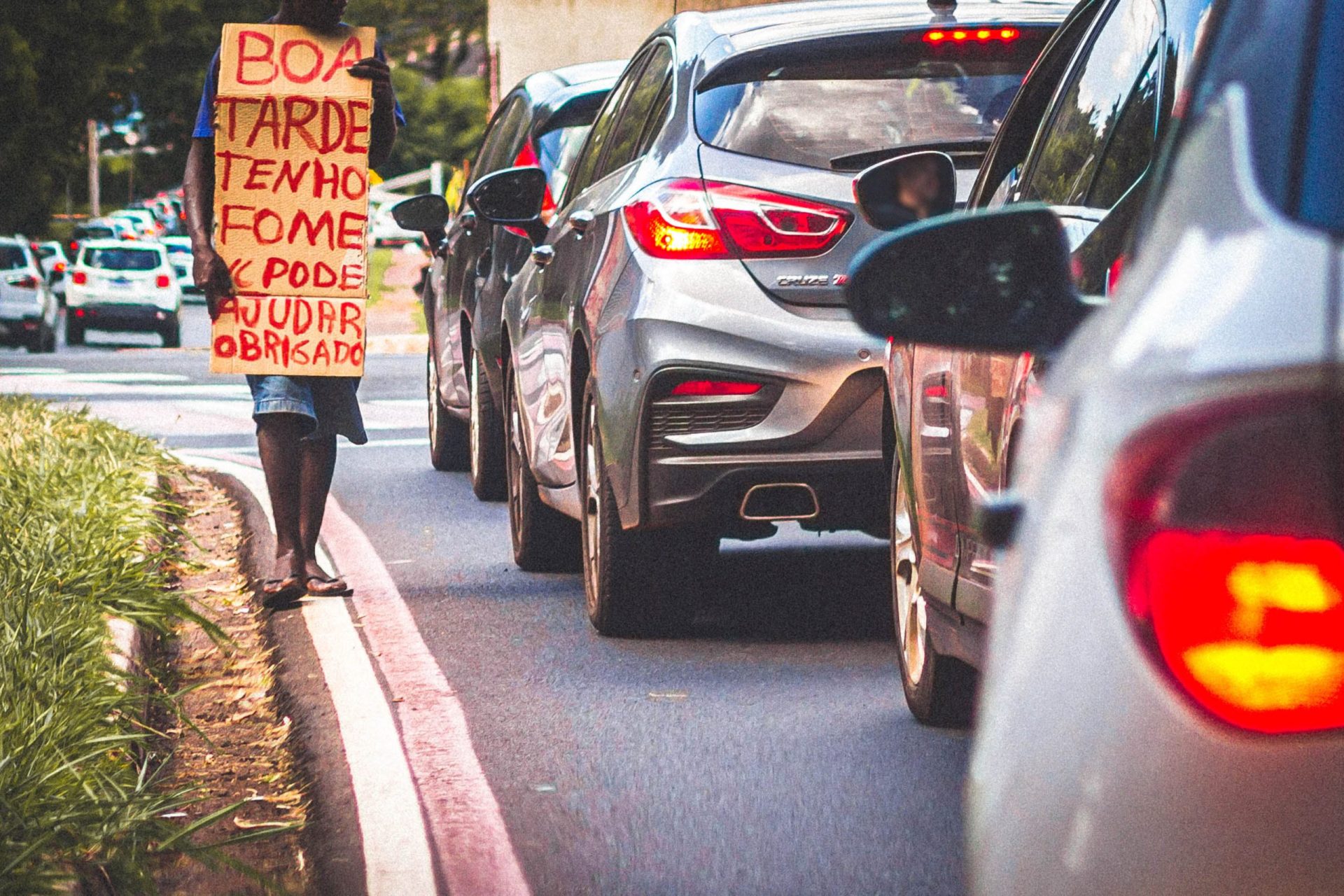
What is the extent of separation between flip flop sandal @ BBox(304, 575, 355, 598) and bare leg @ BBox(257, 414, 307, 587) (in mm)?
151

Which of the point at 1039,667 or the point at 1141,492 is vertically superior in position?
the point at 1141,492

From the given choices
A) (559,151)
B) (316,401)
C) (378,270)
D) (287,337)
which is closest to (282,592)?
(316,401)

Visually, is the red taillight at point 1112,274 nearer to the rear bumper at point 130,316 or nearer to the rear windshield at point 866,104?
the rear windshield at point 866,104

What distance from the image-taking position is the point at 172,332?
37.8 meters

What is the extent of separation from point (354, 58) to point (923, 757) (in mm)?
3348

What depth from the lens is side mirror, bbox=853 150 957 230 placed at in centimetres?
417

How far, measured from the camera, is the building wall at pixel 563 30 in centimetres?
2486

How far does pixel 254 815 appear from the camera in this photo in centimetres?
473

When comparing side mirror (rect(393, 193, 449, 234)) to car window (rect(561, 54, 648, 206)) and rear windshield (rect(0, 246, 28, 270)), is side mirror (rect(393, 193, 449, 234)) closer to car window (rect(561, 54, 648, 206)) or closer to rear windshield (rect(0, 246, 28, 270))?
car window (rect(561, 54, 648, 206))

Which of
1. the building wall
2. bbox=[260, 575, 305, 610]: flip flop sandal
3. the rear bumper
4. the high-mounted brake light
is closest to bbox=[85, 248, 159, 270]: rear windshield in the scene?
the rear bumper

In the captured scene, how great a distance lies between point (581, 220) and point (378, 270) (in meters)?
58.2

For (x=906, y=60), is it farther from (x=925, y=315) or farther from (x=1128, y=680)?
(x=1128, y=680)

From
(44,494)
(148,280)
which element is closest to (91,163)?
(148,280)

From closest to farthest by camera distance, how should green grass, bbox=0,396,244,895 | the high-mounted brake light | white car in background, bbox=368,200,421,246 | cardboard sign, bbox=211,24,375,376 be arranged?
green grass, bbox=0,396,244,895 < the high-mounted brake light < cardboard sign, bbox=211,24,375,376 < white car in background, bbox=368,200,421,246
